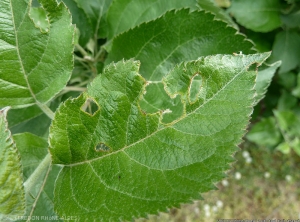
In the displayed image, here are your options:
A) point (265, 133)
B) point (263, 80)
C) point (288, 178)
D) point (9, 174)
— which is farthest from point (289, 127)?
point (9, 174)

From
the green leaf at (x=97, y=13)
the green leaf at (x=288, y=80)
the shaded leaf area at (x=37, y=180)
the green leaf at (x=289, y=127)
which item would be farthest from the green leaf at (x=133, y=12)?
the green leaf at (x=289, y=127)

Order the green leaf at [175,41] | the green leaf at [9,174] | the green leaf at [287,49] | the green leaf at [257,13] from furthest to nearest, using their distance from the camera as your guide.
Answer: the green leaf at [287,49]
the green leaf at [257,13]
the green leaf at [175,41]
the green leaf at [9,174]

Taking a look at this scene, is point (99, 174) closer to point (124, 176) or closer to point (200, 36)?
point (124, 176)

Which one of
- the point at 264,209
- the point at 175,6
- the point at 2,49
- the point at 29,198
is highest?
the point at 2,49

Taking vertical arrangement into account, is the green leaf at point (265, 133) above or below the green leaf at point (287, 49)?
below

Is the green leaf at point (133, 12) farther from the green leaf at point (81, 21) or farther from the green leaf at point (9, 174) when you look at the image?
the green leaf at point (9, 174)

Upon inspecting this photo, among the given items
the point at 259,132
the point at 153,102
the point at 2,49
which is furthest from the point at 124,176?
the point at 259,132
